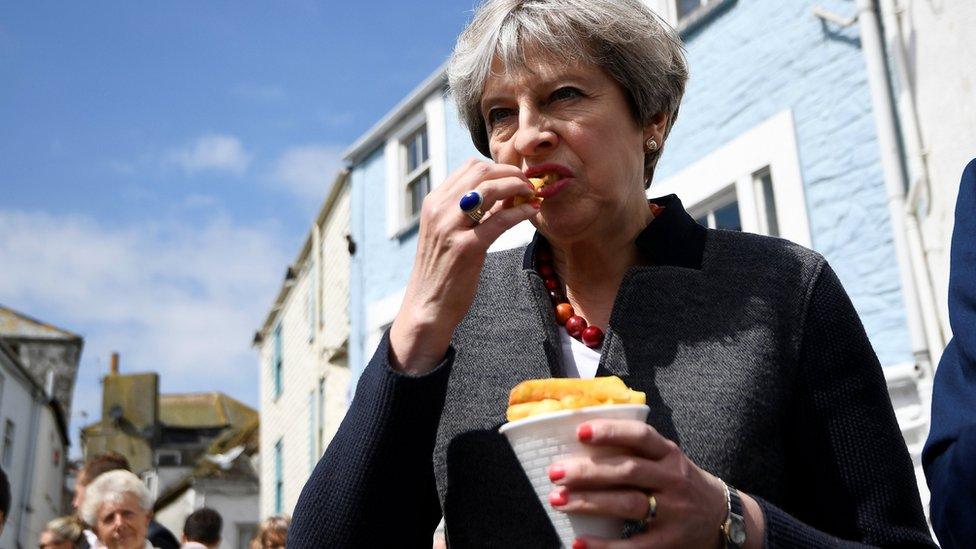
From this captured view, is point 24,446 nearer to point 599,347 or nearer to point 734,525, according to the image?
point 599,347

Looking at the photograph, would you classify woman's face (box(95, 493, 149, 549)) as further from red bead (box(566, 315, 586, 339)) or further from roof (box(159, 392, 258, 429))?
roof (box(159, 392, 258, 429))

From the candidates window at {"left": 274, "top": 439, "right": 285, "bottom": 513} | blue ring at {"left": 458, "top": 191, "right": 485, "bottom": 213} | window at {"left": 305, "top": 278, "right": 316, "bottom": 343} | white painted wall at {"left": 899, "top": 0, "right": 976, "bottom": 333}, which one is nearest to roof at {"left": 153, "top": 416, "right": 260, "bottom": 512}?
window at {"left": 274, "top": 439, "right": 285, "bottom": 513}

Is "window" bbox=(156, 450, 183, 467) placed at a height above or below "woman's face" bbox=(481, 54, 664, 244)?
above

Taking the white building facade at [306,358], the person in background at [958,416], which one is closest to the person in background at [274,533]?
the person in background at [958,416]

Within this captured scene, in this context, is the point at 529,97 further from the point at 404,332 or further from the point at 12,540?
the point at 12,540

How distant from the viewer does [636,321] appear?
1.90 meters

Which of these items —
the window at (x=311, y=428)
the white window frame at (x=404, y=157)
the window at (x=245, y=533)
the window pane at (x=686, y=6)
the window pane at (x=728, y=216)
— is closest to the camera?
the window pane at (x=728, y=216)

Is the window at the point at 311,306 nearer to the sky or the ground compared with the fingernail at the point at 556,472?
nearer to the sky

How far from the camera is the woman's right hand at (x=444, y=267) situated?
5.59 feet

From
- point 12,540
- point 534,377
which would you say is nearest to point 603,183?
point 534,377

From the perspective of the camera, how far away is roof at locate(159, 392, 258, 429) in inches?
1733

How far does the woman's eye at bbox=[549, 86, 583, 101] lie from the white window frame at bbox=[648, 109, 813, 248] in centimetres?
592

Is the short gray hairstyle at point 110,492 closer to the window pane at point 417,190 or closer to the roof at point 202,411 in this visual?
the window pane at point 417,190

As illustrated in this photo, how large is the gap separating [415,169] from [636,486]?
12605mm
